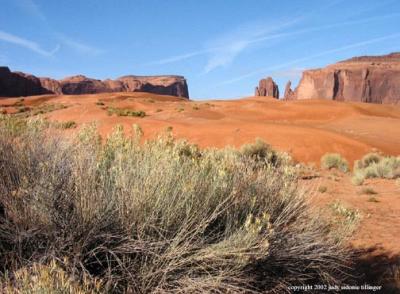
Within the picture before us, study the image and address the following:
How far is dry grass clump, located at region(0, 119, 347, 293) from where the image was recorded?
3205 mm

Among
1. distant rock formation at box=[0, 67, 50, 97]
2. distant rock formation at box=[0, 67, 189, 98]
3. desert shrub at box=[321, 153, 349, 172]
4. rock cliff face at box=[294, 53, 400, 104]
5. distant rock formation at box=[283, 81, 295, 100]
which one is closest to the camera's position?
desert shrub at box=[321, 153, 349, 172]

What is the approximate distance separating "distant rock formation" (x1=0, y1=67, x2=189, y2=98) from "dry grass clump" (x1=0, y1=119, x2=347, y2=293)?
3736 inches

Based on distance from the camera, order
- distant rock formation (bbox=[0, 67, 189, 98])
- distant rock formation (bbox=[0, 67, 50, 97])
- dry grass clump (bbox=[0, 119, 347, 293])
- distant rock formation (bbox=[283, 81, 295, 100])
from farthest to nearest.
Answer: distant rock formation (bbox=[283, 81, 295, 100]), distant rock formation (bbox=[0, 67, 189, 98]), distant rock formation (bbox=[0, 67, 50, 97]), dry grass clump (bbox=[0, 119, 347, 293])

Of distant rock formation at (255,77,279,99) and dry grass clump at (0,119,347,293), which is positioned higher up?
dry grass clump at (0,119,347,293)

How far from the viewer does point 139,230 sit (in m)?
3.39

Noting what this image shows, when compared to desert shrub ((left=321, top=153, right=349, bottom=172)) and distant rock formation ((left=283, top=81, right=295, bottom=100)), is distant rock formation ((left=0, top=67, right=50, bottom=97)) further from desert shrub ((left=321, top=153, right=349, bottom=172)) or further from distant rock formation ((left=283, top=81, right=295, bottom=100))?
desert shrub ((left=321, top=153, right=349, bottom=172))

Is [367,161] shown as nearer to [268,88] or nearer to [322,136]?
[322,136]

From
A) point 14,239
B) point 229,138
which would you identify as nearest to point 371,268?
point 14,239

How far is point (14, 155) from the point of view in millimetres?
3916

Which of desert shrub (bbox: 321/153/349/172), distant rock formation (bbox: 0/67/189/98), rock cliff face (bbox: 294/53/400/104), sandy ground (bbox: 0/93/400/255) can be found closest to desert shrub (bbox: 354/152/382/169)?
desert shrub (bbox: 321/153/349/172)

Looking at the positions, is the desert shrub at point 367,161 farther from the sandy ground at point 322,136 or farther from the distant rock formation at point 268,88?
the distant rock formation at point 268,88

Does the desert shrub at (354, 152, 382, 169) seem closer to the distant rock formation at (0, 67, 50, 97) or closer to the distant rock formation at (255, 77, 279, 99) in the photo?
the distant rock formation at (0, 67, 50, 97)

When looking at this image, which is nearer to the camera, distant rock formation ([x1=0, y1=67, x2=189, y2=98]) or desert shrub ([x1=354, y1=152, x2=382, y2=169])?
desert shrub ([x1=354, y1=152, x2=382, y2=169])

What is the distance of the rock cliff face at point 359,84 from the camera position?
310ft
